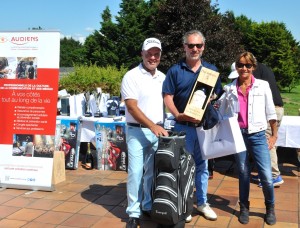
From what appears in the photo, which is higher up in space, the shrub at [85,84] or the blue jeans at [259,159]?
the shrub at [85,84]

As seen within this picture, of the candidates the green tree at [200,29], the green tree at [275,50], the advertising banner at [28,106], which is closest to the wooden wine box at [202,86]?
the advertising banner at [28,106]

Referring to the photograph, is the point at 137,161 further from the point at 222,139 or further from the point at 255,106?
the point at 255,106

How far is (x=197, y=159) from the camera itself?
3.62 meters

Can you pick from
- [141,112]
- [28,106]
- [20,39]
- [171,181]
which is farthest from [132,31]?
[171,181]

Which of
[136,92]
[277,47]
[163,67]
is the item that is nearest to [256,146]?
[136,92]

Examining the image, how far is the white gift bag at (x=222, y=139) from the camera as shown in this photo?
334cm

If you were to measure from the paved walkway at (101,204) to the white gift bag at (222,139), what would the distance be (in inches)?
28.1

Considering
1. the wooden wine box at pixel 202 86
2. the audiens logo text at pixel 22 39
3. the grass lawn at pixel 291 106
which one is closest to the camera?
the wooden wine box at pixel 202 86

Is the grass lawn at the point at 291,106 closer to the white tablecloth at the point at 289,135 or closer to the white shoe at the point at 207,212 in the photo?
the white tablecloth at the point at 289,135

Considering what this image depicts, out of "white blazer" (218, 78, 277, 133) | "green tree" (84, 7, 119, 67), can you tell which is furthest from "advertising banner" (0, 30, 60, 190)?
"green tree" (84, 7, 119, 67)

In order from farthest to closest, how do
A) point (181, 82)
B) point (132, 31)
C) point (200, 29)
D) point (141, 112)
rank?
point (132, 31)
point (200, 29)
point (181, 82)
point (141, 112)

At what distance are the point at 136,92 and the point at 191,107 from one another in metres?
0.50

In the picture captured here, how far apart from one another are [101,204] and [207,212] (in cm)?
120

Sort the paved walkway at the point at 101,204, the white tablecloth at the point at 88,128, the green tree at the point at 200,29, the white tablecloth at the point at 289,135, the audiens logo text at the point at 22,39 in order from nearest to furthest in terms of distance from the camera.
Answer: the paved walkway at the point at 101,204
the audiens logo text at the point at 22,39
the white tablecloth at the point at 289,135
the white tablecloth at the point at 88,128
the green tree at the point at 200,29
